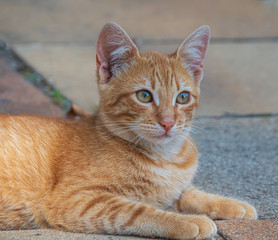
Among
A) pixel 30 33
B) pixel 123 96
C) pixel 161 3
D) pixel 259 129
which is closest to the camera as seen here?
pixel 123 96

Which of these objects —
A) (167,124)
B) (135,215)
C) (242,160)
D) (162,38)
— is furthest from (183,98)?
(162,38)

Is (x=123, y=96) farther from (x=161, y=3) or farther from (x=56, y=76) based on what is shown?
(x=161, y=3)

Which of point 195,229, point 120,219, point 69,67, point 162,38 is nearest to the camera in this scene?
point 195,229

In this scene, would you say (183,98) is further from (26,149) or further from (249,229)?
(26,149)

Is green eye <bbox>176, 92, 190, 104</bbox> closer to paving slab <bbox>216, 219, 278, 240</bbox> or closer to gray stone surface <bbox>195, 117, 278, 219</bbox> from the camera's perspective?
gray stone surface <bbox>195, 117, 278, 219</bbox>

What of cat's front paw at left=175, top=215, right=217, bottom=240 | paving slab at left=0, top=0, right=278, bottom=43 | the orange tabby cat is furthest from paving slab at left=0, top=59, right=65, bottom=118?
cat's front paw at left=175, top=215, right=217, bottom=240

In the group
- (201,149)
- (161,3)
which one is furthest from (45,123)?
(161,3)
